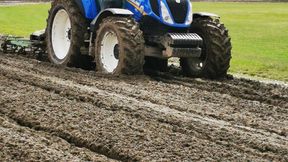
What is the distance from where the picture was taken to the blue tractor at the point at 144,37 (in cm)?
981

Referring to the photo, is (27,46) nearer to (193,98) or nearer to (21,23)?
(193,98)

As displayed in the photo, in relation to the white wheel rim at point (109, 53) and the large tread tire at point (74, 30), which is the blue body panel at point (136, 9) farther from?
the white wheel rim at point (109, 53)

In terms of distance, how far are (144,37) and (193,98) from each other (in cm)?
245

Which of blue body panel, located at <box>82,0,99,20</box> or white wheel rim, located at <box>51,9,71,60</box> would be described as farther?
white wheel rim, located at <box>51,9,71,60</box>

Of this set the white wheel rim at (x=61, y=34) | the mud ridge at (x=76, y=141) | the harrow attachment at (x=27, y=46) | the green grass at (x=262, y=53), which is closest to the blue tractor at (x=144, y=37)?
the white wheel rim at (x=61, y=34)

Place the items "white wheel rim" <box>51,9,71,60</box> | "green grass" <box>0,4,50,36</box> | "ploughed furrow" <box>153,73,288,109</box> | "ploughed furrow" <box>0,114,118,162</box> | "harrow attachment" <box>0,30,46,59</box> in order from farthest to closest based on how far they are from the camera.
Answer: "green grass" <box>0,4,50,36</box>, "harrow attachment" <box>0,30,46,59</box>, "white wheel rim" <box>51,9,71,60</box>, "ploughed furrow" <box>153,73,288,109</box>, "ploughed furrow" <box>0,114,118,162</box>

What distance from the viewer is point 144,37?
1052cm

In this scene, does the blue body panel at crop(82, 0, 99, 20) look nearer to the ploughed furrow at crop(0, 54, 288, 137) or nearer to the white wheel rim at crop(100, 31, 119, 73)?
Answer: the white wheel rim at crop(100, 31, 119, 73)

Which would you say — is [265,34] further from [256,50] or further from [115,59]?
[115,59]

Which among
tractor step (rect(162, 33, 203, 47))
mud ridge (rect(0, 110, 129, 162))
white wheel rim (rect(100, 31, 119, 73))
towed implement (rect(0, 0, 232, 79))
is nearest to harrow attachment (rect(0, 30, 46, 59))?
towed implement (rect(0, 0, 232, 79))

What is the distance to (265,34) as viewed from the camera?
81.8 ft

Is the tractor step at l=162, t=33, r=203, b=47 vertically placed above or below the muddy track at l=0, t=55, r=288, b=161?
above

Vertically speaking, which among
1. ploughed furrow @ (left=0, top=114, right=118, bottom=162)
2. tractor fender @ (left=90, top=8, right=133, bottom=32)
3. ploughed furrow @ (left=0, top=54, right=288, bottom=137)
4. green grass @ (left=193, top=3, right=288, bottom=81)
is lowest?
ploughed furrow @ (left=0, top=114, right=118, bottom=162)

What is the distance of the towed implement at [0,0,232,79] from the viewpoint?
386 inches
